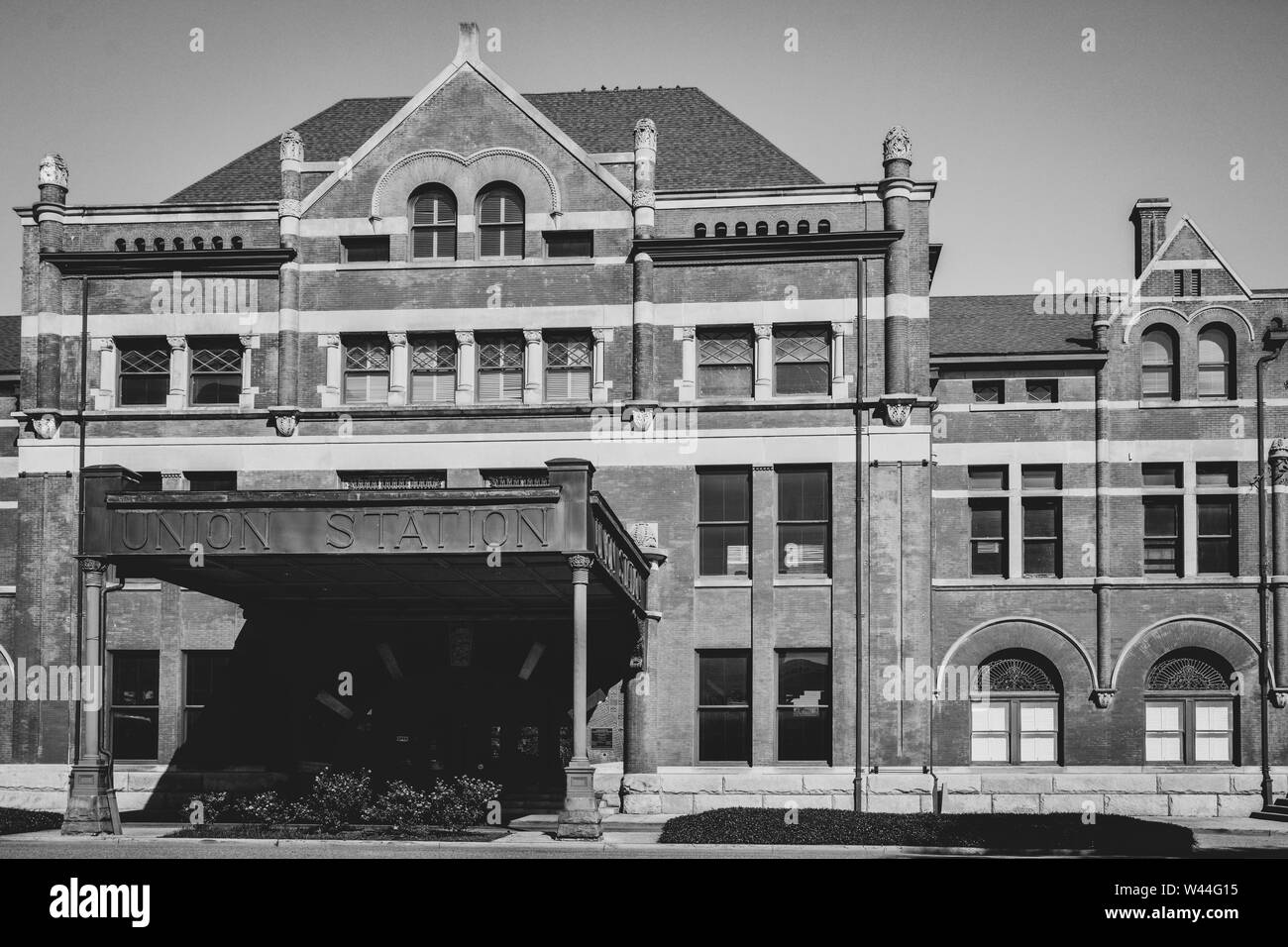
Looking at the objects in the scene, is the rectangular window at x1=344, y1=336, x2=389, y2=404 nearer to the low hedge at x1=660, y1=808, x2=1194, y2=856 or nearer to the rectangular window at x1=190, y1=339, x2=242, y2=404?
the rectangular window at x1=190, y1=339, x2=242, y2=404

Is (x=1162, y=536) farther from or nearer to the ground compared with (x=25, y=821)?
farther from the ground

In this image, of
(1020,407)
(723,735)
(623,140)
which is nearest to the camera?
(723,735)

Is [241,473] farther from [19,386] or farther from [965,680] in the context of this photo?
[965,680]

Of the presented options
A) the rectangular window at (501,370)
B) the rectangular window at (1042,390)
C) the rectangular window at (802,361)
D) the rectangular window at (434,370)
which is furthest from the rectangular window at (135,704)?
the rectangular window at (1042,390)

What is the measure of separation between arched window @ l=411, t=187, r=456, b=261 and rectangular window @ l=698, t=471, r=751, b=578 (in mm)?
7681

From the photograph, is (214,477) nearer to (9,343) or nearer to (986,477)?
(9,343)

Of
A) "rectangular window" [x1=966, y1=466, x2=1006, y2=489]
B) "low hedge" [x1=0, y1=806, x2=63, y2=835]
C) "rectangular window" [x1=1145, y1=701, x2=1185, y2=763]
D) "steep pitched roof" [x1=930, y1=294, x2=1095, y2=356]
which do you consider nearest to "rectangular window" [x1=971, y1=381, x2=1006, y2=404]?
"steep pitched roof" [x1=930, y1=294, x2=1095, y2=356]

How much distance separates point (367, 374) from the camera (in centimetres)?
3331

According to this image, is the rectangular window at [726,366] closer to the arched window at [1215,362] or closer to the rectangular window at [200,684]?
the arched window at [1215,362]

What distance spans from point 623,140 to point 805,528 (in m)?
11.4

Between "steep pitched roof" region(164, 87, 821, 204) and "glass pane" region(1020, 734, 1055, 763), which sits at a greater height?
"steep pitched roof" region(164, 87, 821, 204)

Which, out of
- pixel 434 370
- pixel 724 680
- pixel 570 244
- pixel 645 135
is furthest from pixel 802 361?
pixel 434 370

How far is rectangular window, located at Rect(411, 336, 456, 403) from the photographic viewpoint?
109 feet

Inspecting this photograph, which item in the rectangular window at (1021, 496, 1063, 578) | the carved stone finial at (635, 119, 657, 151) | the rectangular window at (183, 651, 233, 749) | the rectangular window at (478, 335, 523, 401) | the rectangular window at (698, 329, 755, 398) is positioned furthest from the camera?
the rectangular window at (1021, 496, 1063, 578)
